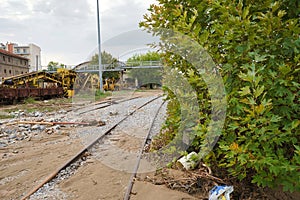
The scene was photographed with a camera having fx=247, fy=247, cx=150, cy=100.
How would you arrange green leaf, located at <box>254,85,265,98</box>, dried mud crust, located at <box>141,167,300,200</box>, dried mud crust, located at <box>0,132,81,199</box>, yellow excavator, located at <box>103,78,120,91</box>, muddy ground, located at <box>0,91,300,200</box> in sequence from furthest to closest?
1. yellow excavator, located at <box>103,78,120,91</box>
2. dried mud crust, located at <box>0,132,81,199</box>
3. muddy ground, located at <box>0,91,300,200</box>
4. dried mud crust, located at <box>141,167,300,200</box>
5. green leaf, located at <box>254,85,265,98</box>

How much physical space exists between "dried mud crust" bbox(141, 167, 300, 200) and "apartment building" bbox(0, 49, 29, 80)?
152 ft

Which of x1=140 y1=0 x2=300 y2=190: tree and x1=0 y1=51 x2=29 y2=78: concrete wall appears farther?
x1=0 y1=51 x2=29 y2=78: concrete wall

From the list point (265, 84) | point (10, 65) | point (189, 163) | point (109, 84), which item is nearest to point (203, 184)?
point (189, 163)

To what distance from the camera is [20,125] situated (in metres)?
8.61

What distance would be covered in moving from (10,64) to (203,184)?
50.9 m

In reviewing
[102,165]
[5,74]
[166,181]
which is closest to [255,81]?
[166,181]

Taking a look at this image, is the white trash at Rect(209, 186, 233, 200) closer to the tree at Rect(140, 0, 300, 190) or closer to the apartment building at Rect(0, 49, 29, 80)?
the tree at Rect(140, 0, 300, 190)

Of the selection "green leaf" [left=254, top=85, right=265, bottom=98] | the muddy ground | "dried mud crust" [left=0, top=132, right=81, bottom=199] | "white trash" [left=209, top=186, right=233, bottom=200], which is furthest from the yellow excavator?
"green leaf" [left=254, top=85, right=265, bottom=98]

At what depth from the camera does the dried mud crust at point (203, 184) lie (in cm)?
259

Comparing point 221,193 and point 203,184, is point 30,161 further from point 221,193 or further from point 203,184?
point 221,193

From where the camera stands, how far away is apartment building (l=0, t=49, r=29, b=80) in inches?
1689

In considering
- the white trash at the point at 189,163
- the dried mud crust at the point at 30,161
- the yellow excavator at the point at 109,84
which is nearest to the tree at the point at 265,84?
the white trash at the point at 189,163

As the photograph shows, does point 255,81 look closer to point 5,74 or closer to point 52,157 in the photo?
point 52,157

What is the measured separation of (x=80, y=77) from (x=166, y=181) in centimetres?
2387
